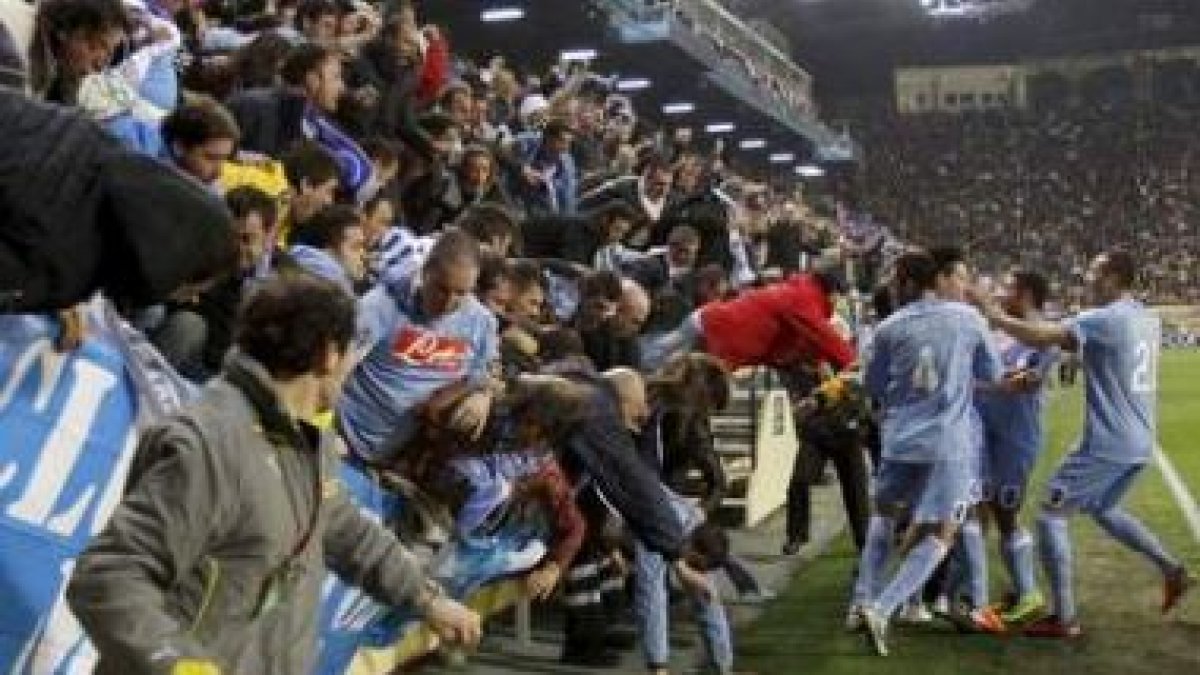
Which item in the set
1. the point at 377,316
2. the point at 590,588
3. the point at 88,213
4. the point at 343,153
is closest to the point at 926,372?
the point at 590,588

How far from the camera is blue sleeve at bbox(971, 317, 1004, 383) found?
26.4 feet

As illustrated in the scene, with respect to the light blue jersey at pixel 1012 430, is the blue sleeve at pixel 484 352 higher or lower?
higher

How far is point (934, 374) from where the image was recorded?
26.2 ft

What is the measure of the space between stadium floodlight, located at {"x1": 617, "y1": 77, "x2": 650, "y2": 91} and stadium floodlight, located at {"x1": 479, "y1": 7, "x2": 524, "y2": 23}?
5360 millimetres

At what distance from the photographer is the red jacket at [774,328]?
31.2 ft

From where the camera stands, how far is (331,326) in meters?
2.92

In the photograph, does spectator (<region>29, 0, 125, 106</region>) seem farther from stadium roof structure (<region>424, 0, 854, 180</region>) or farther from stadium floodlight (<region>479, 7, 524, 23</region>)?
stadium floodlight (<region>479, 7, 524, 23</region>)

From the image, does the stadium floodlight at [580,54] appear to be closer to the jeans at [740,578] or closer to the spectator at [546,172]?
the spectator at [546,172]

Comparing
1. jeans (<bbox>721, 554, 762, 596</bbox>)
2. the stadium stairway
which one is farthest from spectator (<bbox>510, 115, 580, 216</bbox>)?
jeans (<bbox>721, 554, 762, 596</bbox>)

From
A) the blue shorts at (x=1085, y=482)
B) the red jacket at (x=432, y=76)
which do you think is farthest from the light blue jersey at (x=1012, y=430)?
the red jacket at (x=432, y=76)

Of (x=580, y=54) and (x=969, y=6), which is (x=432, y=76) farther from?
(x=969, y=6)

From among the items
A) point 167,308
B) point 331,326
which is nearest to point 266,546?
point 331,326

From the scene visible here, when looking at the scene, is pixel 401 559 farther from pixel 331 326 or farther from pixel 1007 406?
pixel 1007 406

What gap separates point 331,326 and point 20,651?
3.41 feet
